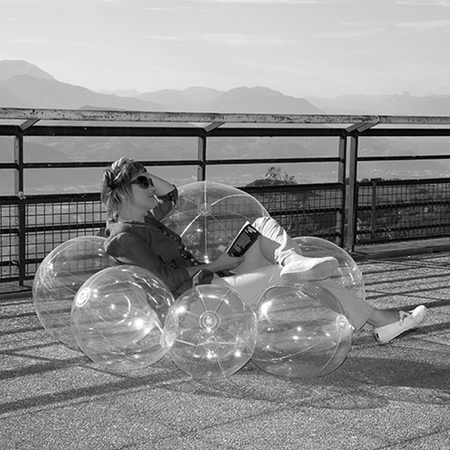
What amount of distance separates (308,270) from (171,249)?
934 millimetres

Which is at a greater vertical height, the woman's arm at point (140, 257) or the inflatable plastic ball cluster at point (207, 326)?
the woman's arm at point (140, 257)

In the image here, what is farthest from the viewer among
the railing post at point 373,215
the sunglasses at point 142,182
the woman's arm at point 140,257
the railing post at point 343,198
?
the railing post at point 373,215

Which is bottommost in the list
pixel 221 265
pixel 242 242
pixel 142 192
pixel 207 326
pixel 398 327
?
pixel 398 327

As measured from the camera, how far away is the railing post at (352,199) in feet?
33.3

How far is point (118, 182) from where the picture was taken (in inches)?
225

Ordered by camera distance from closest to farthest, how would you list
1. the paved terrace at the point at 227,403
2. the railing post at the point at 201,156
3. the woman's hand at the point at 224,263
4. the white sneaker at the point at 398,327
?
1. the paved terrace at the point at 227,403
2. the woman's hand at the point at 224,263
3. the white sneaker at the point at 398,327
4. the railing post at the point at 201,156

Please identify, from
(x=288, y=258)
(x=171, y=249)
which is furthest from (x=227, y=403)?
(x=171, y=249)

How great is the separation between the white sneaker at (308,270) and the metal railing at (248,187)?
2.77 m

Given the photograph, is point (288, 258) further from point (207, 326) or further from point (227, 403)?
point (227, 403)

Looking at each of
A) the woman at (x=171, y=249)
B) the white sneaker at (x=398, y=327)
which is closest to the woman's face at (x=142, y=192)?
the woman at (x=171, y=249)

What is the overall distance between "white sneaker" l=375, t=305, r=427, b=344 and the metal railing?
9.50 ft

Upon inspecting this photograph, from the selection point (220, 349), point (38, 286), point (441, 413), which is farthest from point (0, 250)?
point (441, 413)

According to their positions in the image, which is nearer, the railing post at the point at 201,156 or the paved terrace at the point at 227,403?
the paved terrace at the point at 227,403

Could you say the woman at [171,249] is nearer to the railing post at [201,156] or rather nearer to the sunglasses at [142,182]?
the sunglasses at [142,182]
